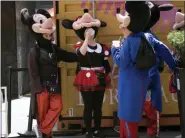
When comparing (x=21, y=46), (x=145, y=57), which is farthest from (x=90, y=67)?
(x=21, y=46)

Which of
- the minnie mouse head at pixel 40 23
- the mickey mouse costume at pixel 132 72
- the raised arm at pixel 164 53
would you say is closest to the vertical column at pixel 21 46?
the minnie mouse head at pixel 40 23

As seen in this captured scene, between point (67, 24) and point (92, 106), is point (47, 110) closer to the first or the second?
point (92, 106)

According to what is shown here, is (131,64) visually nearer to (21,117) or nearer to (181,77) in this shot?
(181,77)

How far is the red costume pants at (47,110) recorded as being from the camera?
496 centimetres

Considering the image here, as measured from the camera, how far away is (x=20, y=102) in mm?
8867

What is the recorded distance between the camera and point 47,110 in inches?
198

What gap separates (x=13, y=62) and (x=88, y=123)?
5.20m

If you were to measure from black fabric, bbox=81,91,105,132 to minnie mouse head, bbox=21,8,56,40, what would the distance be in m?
0.93

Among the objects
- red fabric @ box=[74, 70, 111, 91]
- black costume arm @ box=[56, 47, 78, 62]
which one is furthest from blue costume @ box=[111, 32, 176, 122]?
black costume arm @ box=[56, 47, 78, 62]

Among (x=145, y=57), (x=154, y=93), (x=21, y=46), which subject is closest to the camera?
(x=145, y=57)

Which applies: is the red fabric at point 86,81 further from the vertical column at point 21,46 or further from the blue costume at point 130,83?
the vertical column at point 21,46

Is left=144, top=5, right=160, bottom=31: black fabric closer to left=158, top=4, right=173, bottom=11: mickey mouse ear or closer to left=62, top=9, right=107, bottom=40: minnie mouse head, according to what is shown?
left=158, top=4, right=173, bottom=11: mickey mouse ear

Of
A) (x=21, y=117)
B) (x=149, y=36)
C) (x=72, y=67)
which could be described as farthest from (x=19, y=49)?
(x=149, y=36)

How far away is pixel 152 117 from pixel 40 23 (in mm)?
1869
